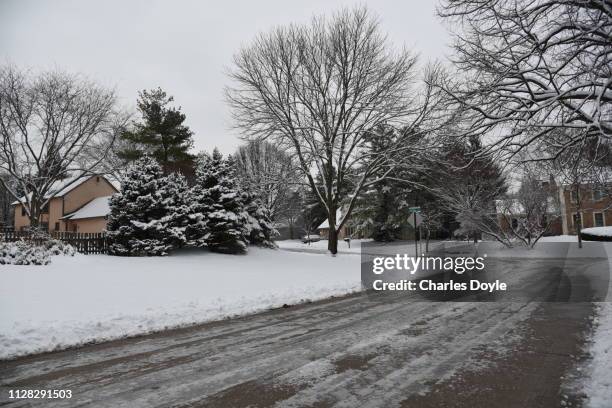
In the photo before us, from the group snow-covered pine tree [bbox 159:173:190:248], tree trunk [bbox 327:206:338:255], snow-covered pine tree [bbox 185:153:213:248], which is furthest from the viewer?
tree trunk [bbox 327:206:338:255]

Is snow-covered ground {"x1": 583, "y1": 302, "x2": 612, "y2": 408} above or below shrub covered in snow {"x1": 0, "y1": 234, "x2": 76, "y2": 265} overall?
below

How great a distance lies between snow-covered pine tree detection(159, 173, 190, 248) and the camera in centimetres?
1891

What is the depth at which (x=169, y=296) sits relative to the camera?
393 inches

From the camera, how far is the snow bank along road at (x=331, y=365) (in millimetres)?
3979

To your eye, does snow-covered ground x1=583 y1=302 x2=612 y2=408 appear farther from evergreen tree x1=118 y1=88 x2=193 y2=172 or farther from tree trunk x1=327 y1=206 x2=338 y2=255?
evergreen tree x1=118 y1=88 x2=193 y2=172

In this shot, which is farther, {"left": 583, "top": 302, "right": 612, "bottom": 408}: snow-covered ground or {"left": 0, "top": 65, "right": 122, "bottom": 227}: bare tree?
{"left": 0, "top": 65, "right": 122, "bottom": 227}: bare tree

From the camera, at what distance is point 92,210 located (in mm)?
39156

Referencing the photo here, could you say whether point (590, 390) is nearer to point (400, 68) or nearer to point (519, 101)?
point (519, 101)

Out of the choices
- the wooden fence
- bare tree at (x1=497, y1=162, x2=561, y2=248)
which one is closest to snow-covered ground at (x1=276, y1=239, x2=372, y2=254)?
bare tree at (x1=497, y1=162, x2=561, y2=248)

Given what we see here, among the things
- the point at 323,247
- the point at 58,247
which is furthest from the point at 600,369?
the point at 323,247

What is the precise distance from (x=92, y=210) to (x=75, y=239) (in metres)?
24.1

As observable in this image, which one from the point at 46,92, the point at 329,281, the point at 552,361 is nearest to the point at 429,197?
the point at 329,281

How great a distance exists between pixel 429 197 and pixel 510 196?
16165 millimetres

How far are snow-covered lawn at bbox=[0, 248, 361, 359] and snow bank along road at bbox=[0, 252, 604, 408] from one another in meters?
0.71
